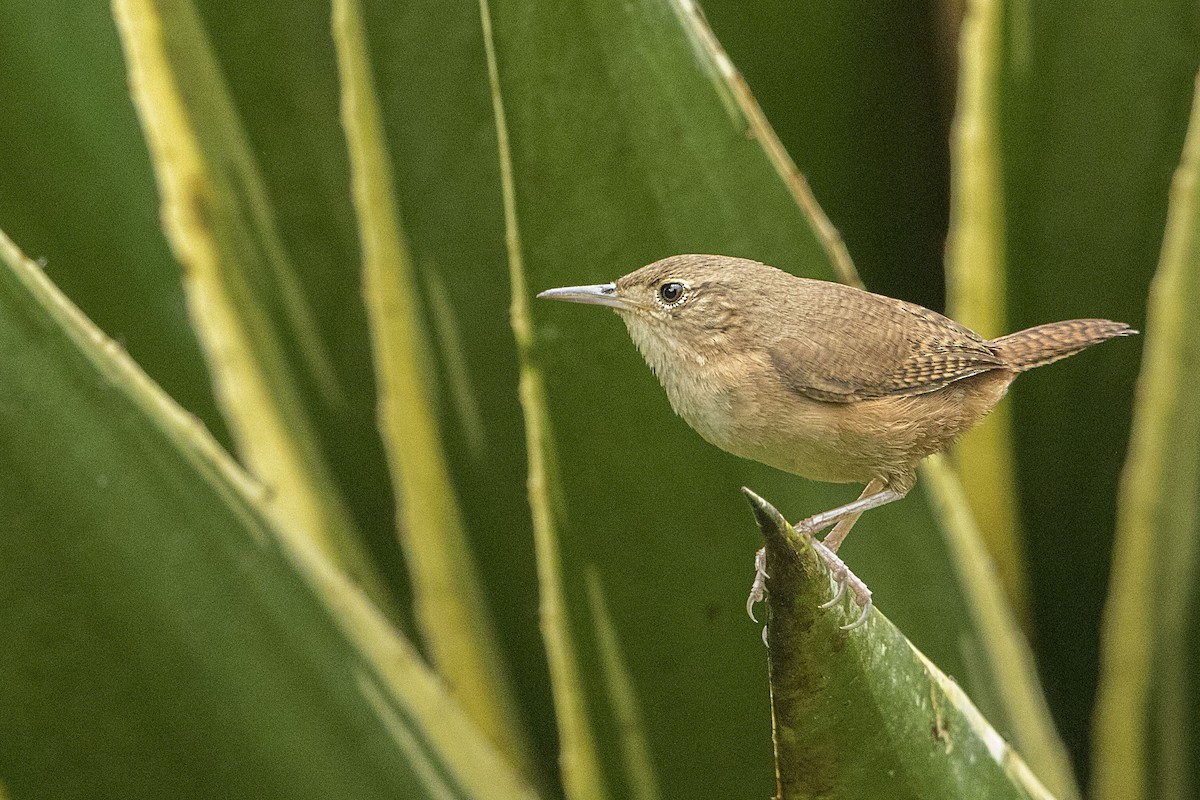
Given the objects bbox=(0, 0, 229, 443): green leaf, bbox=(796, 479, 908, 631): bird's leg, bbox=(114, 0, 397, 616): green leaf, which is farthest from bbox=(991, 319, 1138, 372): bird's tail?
bbox=(0, 0, 229, 443): green leaf

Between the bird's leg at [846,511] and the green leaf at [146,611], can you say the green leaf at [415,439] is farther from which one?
the bird's leg at [846,511]

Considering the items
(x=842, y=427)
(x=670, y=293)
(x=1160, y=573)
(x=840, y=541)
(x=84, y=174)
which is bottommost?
(x=1160, y=573)

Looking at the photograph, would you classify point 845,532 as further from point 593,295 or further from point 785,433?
point 593,295

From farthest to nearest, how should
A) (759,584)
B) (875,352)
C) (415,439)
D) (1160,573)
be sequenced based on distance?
(415,439), (1160,573), (875,352), (759,584)

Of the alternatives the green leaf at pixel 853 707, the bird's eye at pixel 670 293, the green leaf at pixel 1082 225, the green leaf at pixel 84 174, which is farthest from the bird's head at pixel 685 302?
the green leaf at pixel 84 174

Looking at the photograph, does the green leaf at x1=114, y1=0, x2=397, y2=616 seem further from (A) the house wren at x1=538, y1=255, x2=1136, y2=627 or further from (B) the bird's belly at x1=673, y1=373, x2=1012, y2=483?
(B) the bird's belly at x1=673, y1=373, x2=1012, y2=483

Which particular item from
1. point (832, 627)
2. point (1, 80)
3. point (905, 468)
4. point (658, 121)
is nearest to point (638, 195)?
point (658, 121)

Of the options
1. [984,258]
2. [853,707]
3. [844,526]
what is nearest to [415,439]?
[844,526]
